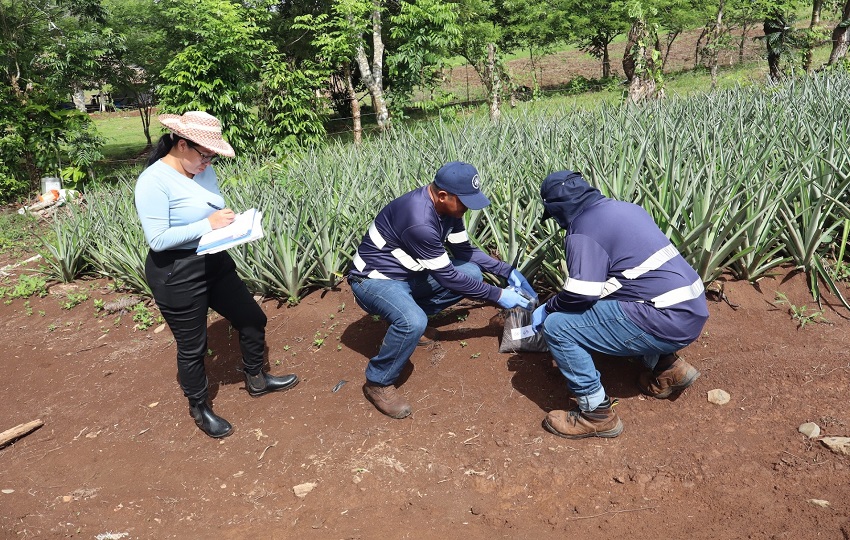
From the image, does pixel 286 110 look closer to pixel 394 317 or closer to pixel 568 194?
pixel 394 317

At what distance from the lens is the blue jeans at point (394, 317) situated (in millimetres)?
Result: 2992

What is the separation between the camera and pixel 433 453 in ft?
9.46

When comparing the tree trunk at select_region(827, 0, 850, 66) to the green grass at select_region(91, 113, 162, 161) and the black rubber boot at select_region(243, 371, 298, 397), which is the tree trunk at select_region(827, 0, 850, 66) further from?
the green grass at select_region(91, 113, 162, 161)

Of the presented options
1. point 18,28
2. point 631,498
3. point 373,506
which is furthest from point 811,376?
point 18,28

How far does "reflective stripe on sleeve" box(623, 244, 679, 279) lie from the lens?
2551 mm

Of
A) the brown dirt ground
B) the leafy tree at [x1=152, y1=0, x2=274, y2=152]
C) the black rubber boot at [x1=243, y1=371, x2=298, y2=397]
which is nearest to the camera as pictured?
the brown dirt ground

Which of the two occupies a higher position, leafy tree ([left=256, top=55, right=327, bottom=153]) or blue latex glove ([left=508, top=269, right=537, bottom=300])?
leafy tree ([left=256, top=55, right=327, bottom=153])

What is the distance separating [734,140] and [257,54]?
25.5ft

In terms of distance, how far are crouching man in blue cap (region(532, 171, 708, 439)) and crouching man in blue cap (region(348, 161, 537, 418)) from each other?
1.26 ft

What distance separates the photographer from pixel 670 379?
2.88m

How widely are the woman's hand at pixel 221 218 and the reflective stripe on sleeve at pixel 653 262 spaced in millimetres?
1730

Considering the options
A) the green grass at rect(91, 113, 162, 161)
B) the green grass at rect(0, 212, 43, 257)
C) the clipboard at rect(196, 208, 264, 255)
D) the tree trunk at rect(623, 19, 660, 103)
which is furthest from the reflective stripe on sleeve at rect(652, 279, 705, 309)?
the green grass at rect(91, 113, 162, 161)

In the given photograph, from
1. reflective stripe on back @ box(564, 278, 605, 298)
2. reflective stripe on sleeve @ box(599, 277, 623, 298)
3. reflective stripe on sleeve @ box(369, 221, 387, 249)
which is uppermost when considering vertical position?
reflective stripe on sleeve @ box(369, 221, 387, 249)

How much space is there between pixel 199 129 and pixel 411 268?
115 centimetres
